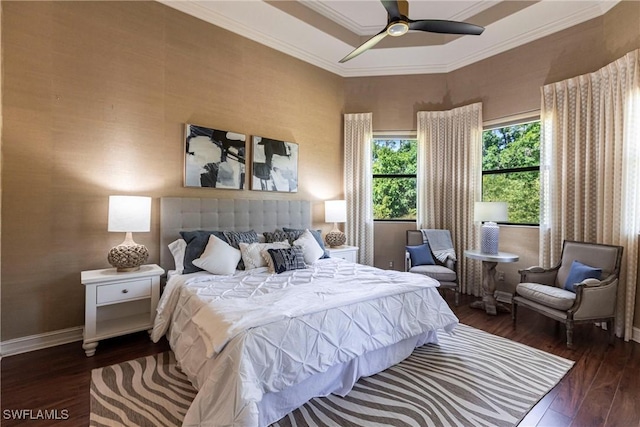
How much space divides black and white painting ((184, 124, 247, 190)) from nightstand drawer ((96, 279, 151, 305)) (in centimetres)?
126

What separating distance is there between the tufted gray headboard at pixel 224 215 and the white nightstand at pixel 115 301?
18.5 inches

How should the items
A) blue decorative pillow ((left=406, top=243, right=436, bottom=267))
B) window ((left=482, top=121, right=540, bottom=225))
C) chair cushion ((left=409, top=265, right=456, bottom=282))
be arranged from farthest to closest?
blue decorative pillow ((left=406, top=243, right=436, bottom=267))
window ((left=482, top=121, right=540, bottom=225))
chair cushion ((left=409, top=265, right=456, bottom=282))

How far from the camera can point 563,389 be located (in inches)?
86.0

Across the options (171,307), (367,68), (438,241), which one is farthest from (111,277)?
(367,68)

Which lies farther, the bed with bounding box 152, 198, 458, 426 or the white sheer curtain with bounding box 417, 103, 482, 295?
the white sheer curtain with bounding box 417, 103, 482, 295

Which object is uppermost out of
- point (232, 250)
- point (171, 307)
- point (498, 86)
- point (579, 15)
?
point (579, 15)

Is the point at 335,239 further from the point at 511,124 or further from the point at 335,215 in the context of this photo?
the point at 511,124

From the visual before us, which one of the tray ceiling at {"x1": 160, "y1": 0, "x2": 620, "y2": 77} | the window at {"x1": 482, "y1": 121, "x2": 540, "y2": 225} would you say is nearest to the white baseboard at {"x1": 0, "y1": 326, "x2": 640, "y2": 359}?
the window at {"x1": 482, "y1": 121, "x2": 540, "y2": 225}

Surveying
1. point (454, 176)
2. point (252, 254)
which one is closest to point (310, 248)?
point (252, 254)

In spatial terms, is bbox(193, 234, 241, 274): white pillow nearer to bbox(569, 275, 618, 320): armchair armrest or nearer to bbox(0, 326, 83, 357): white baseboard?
bbox(0, 326, 83, 357): white baseboard

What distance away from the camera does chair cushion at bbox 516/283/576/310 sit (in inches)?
114

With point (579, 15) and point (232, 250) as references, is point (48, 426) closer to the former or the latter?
point (232, 250)

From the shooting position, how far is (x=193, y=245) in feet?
10.0

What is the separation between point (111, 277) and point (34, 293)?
2.71 feet
